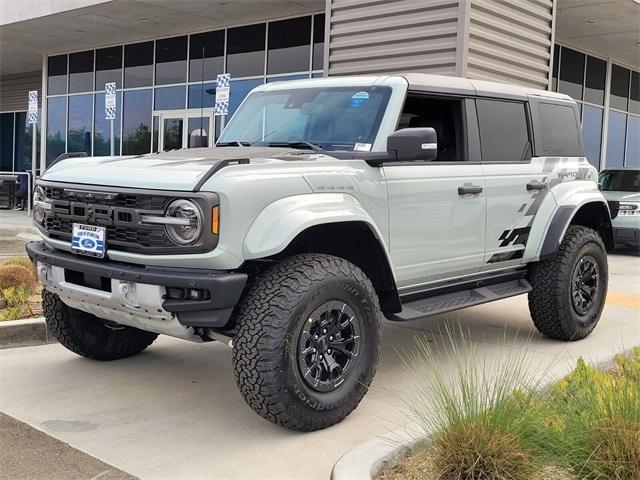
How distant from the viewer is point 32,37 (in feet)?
61.3

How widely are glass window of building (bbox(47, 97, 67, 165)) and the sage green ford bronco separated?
1774 cm

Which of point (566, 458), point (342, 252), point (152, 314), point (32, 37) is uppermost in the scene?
point (32, 37)

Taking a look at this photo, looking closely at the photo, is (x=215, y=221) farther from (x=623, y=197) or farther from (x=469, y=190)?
(x=623, y=197)

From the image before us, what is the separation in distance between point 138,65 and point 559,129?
1501cm

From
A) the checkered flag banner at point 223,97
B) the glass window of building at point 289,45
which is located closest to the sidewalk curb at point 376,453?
the checkered flag banner at point 223,97

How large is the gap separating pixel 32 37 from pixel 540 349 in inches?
687

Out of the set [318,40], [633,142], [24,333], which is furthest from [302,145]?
[633,142]

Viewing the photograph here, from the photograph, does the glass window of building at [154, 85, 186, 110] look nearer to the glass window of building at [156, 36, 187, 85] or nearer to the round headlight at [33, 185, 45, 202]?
the glass window of building at [156, 36, 187, 85]

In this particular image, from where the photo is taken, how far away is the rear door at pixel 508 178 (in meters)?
5.13

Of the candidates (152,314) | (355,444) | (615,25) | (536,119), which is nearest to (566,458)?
(355,444)

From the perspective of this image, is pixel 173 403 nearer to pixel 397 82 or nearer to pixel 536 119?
pixel 397 82

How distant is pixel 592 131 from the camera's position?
62.2 ft

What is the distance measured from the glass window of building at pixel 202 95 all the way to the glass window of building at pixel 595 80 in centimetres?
990

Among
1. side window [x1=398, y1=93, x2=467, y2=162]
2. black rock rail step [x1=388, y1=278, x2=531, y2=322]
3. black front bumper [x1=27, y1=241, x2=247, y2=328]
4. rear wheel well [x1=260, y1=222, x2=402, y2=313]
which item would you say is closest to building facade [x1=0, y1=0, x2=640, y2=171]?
side window [x1=398, y1=93, x2=467, y2=162]
